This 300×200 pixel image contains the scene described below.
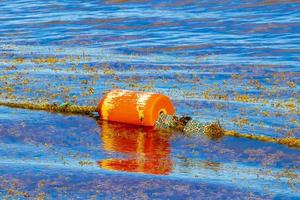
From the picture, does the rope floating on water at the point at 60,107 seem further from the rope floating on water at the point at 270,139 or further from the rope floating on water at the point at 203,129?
the rope floating on water at the point at 270,139

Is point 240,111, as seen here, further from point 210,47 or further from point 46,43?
point 46,43

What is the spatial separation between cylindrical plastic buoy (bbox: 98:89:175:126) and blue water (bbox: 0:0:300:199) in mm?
230

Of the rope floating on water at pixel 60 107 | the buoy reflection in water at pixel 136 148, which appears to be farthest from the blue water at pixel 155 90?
the rope floating on water at pixel 60 107

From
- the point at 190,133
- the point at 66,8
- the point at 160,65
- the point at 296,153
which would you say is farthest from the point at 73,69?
the point at 66,8

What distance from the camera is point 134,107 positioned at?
14016 mm

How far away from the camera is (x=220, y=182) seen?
10.8 m

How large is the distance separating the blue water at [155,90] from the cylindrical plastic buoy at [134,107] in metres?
0.23

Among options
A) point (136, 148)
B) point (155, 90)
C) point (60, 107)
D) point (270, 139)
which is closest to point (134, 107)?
point (136, 148)

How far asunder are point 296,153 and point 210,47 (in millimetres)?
12883

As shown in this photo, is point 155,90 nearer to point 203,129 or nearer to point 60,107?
point 60,107

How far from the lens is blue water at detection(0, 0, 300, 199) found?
10.8 meters

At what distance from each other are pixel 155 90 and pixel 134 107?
11.1 ft

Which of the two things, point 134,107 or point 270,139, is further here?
point 134,107

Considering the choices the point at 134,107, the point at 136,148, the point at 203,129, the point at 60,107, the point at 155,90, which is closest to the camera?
the point at 136,148
